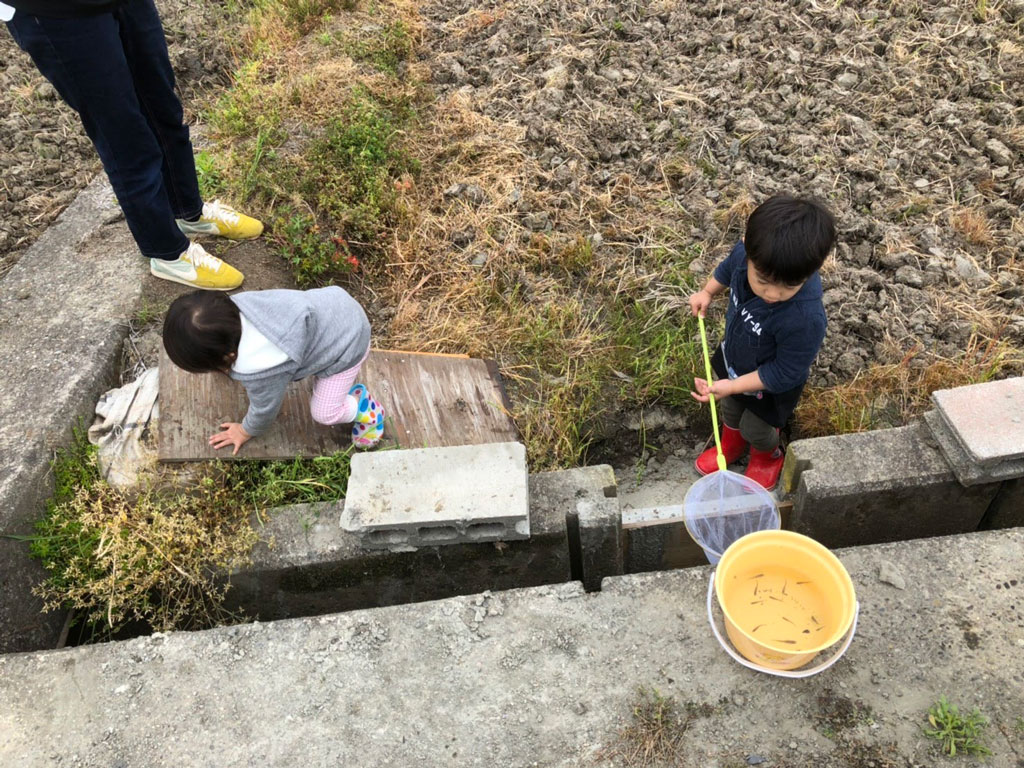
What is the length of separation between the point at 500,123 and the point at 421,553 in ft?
8.42

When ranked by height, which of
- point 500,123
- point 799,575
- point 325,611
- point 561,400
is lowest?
point 325,611

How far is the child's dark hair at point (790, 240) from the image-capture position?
79.0 inches

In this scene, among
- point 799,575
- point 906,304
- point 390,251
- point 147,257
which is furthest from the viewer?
point 390,251

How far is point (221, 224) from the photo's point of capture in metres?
3.38

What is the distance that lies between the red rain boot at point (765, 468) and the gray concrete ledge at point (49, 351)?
263 centimetres

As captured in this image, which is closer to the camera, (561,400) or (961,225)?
(561,400)

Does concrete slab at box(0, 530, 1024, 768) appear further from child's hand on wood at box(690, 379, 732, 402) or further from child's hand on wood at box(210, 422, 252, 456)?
child's hand on wood at box(210, 422, 252, 456)

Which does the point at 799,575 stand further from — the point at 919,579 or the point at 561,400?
the point at 561,400

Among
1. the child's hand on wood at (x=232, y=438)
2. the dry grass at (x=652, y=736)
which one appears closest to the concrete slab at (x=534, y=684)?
the dry grass at (x=652, y=736)

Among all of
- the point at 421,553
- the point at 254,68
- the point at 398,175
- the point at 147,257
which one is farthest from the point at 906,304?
the point at 254,68

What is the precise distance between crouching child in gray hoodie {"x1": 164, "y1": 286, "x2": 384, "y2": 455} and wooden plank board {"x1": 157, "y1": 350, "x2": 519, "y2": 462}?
73 millimetres

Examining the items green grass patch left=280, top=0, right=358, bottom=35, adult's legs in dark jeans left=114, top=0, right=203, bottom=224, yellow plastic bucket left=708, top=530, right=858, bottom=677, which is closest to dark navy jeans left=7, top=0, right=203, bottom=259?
adult's legs in dark jeans left=114, top=0, right=203, bottom=224

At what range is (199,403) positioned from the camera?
2.78 metres

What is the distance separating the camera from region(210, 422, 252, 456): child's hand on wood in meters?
2.61
